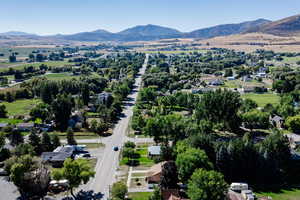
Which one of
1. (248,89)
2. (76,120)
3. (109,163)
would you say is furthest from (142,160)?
(248,89)

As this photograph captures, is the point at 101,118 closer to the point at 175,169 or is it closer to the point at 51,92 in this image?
the point at 51,92

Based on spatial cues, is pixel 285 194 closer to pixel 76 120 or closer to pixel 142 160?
pixel 142 160

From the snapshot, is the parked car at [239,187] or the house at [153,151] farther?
the house at [153,151]

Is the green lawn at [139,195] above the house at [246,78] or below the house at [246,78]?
below

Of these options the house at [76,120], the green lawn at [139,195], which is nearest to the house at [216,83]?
the house at [76,120]

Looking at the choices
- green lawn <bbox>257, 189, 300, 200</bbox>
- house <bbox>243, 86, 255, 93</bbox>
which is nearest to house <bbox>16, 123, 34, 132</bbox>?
green lawn <bbox>257, 189, 300, 200</bbox>

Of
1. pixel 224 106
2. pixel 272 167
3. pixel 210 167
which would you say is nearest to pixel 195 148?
pixel 210 167

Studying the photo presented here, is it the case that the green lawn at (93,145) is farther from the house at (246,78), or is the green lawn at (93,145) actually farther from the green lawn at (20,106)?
the house at (246,78)
